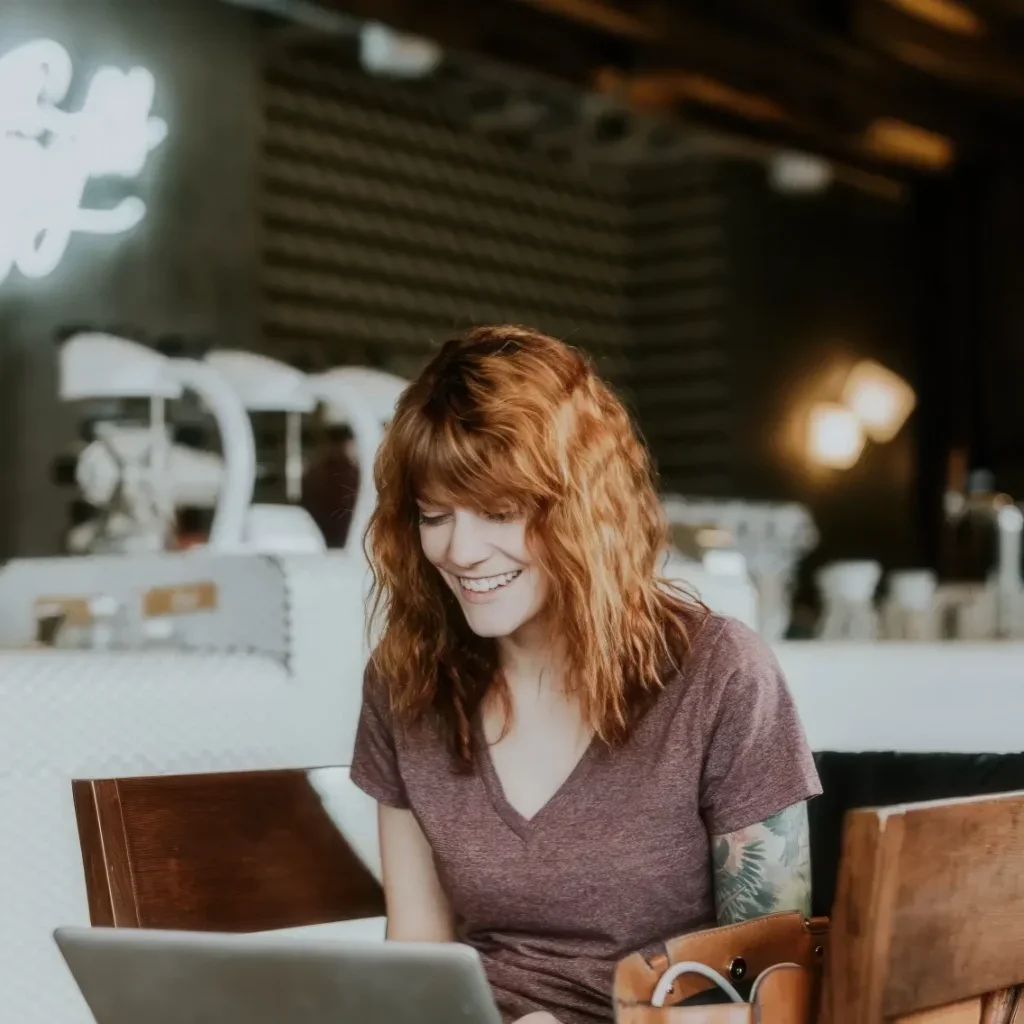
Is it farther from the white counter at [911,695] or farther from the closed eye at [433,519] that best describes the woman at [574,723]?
the white counter at [911,695]

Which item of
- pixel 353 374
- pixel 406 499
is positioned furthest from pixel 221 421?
pixel 406 499

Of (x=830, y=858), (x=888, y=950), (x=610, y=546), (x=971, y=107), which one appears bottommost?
(x=830, y=858)

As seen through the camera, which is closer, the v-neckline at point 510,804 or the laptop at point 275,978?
the laptop at point 275,978

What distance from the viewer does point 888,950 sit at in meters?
0.92

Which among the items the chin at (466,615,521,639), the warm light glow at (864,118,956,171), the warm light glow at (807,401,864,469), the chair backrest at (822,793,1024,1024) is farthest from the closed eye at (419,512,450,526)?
the warm light glow at (807,401,864,469)

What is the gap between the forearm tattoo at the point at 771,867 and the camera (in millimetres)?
1434

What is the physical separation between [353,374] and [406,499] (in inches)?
46.8

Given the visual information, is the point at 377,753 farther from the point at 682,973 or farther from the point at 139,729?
the point at 682,973

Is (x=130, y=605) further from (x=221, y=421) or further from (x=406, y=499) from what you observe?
(x=406, y=499)

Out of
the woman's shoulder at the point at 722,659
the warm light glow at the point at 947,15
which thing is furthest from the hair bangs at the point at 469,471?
the warm light glow at the point at 947,15

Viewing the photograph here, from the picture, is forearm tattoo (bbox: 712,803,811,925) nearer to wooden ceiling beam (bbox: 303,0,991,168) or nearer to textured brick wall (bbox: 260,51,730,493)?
wooden ceiling beam (bbox: 303,0,991,168)

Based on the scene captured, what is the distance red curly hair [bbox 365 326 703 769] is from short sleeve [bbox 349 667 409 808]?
1.6 inches

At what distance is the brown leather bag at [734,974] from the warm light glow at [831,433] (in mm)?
7188

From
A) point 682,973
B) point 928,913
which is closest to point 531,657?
point 682,973
